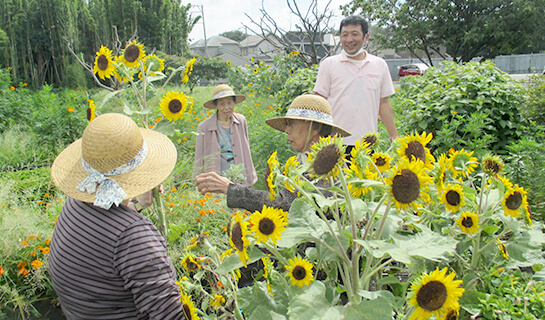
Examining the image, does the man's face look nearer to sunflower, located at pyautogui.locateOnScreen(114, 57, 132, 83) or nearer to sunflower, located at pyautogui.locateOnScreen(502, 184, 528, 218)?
sunflower, located at pyautogui.locateOnScreen(114, 57, 132, 83)

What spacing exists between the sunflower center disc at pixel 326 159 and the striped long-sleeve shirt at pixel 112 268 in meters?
0.78

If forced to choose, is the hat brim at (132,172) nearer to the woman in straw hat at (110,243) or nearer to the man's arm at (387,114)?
the woman in straw hat at (110,243)

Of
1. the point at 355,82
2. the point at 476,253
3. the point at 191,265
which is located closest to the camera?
the point at 476,253

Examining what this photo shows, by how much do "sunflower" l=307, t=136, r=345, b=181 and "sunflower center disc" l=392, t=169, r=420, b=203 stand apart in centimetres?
14

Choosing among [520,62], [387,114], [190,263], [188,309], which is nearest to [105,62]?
[190,263]

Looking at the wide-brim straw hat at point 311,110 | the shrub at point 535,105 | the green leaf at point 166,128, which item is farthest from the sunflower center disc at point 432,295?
the shrub at point 535,105

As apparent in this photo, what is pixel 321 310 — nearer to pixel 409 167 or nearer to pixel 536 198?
pixel 409 167

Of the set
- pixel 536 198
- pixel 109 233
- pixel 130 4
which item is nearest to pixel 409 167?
pixel 109 233

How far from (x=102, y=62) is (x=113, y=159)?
0.86 meters

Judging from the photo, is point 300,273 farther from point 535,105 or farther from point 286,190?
point 535,105

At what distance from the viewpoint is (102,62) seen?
2.13 m

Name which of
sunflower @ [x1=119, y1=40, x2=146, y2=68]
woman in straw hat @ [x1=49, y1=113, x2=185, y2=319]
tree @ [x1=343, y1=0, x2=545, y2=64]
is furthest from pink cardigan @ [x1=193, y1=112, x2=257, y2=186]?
tree @ [x1=343, y1=0, x2=545, y2=64]

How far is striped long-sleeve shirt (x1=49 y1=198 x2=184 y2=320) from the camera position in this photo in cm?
143

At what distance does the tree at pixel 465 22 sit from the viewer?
22266 mm
